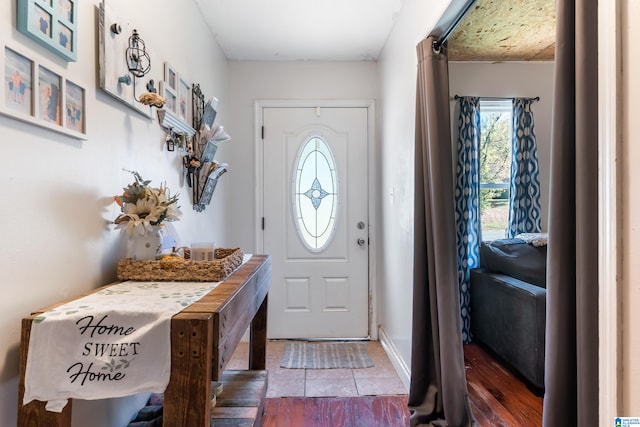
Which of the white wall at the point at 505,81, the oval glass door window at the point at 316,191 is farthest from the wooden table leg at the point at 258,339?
the white wall at the point at 505,81

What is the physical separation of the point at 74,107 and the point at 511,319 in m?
2.59

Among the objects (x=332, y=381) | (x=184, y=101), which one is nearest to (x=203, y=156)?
(x=184, y=101)

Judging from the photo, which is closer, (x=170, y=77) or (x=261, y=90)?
(x=170, y=77)

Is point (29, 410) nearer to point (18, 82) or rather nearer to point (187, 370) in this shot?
point (187, 370)

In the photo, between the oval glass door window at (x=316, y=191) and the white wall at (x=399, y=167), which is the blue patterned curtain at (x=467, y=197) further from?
the oval glass door window at (x=316, y=191)

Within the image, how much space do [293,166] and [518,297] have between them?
1970 mm

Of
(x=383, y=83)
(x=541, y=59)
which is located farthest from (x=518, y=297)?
(x=541, y=59)

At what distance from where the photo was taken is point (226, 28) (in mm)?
2508

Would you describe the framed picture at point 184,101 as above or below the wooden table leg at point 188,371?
above

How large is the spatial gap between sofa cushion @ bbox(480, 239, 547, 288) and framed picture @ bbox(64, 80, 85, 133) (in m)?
2.65

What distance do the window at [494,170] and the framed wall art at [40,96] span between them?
2978mm

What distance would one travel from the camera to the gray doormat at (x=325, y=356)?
2.55 m

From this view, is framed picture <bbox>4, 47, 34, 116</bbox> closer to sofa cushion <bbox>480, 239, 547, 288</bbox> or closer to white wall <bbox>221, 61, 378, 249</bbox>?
white wall <bbox>221, 61, 378, 249</bbox>

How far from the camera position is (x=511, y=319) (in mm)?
2295
